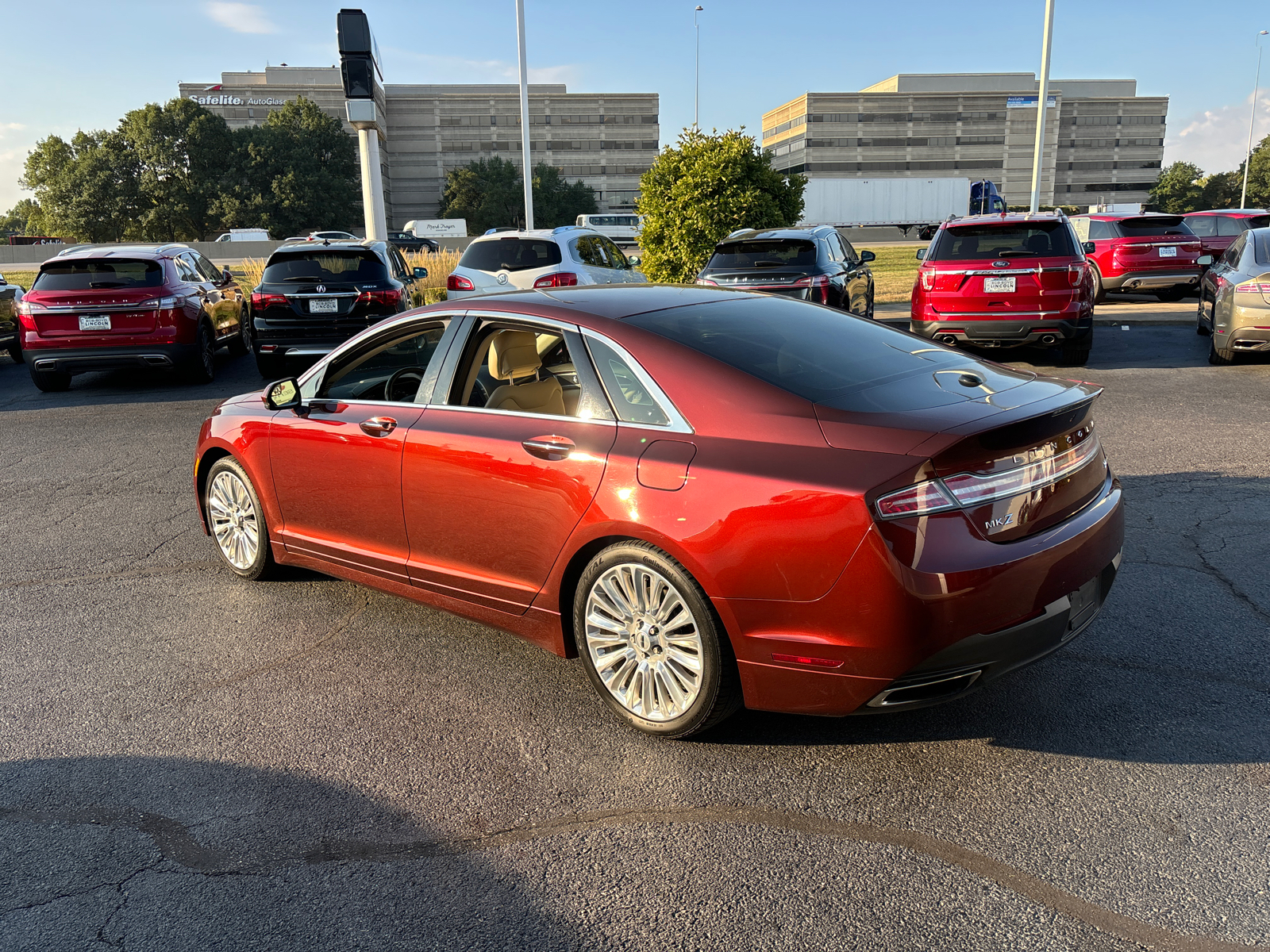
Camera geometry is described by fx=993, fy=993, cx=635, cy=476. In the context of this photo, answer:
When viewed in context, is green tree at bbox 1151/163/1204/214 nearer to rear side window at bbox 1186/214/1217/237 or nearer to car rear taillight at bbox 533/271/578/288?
rear side window at bbox 1186/214/1217/237

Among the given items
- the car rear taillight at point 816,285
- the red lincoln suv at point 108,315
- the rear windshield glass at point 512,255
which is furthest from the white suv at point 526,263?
the red lincoln suv at point 108,315

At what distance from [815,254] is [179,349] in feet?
26.1

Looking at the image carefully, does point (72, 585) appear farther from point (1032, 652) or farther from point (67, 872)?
point (1032, 652)

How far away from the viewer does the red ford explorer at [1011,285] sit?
35.5 feet

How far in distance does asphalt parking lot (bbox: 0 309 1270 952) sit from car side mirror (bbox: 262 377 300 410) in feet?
3.27

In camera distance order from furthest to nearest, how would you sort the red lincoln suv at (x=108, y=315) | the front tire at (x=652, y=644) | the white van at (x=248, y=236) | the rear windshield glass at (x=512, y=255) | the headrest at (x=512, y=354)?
the white van at (x=248, y=236) → the rear windshield glass at (x=512, y=255) → the red lincoln suv at (x=108, y=315) → the headrest at (x=512, y=354) → the front tire at (x=652, y=644)

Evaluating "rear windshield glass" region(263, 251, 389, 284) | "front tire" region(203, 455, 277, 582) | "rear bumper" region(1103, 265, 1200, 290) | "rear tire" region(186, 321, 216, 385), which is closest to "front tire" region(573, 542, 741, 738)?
"front tire" region(203, 455, 277, 582)

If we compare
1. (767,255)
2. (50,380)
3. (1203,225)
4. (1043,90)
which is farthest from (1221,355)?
(1043,90)

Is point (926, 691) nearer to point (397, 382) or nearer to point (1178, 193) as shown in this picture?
point (397, 382)

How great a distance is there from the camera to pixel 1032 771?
126 inches

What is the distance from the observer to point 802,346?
3746 mm

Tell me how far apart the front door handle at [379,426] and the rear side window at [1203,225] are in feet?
71.8

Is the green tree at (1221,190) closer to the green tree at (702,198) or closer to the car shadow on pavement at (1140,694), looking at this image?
the green tree at (702,198)

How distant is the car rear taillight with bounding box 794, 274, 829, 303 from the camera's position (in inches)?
476
